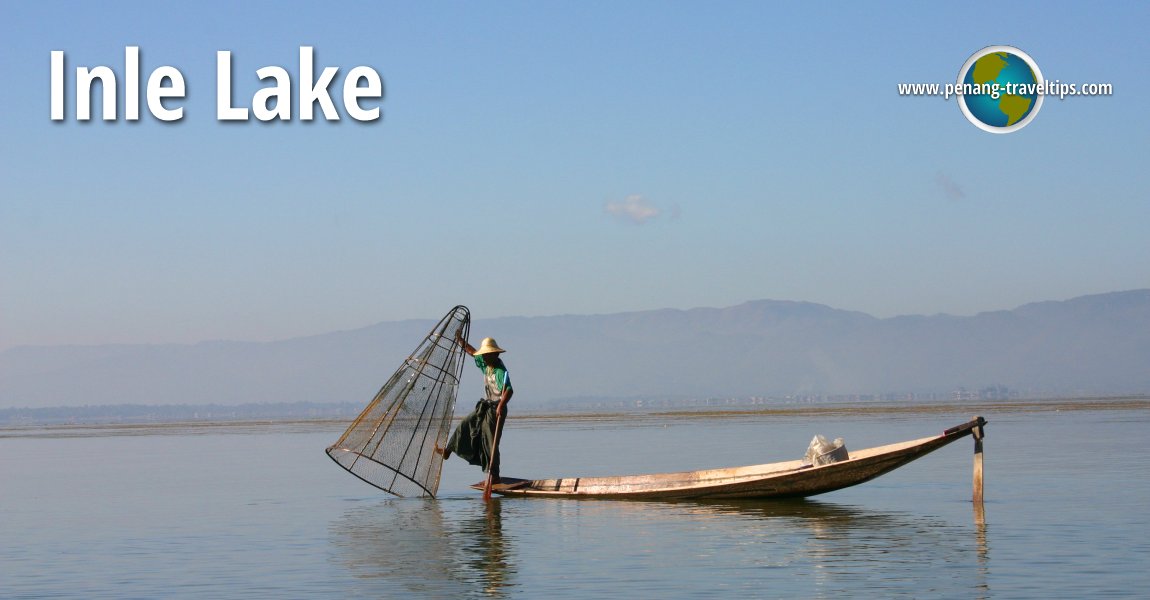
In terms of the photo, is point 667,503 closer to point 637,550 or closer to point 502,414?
point 502,414

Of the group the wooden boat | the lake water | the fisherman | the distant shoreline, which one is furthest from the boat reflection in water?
the distant shoreline

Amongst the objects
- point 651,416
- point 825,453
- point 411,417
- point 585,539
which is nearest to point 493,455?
point 411,417

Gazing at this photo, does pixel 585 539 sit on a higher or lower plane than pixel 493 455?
lower

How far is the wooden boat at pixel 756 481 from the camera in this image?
1853 cm

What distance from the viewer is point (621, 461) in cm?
3117

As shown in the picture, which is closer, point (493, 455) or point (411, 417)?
point (411, 417)

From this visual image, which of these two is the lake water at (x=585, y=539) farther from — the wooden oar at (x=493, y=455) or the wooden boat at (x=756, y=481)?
the wooden oar at (x=493, y=455)

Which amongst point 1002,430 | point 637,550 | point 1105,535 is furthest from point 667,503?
point 1002,430

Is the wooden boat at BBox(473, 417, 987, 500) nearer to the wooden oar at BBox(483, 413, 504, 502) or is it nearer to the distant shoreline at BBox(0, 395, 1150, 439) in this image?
the wooden oar at BBox(483, 413, 504, 502)

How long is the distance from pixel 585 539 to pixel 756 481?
4028 millimetres

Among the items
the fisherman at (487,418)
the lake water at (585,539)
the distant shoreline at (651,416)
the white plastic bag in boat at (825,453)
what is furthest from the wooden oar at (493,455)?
the distant shoreline at (651,416)

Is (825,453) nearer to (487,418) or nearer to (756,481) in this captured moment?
(756,481)

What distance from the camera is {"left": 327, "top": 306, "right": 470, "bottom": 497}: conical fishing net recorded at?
20.4 metres

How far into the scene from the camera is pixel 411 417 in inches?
812
